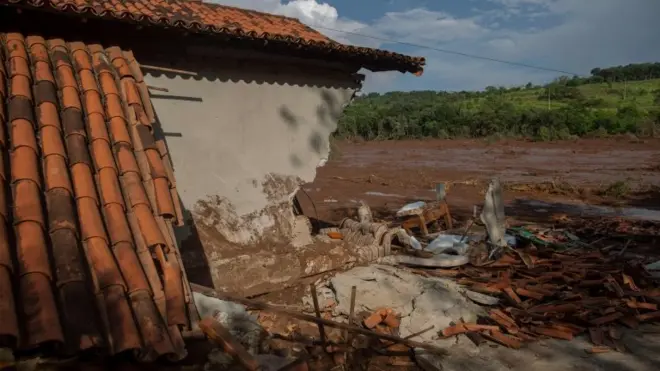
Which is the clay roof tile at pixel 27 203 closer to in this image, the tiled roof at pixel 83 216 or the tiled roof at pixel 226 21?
the tiled roof at pixel 83 216

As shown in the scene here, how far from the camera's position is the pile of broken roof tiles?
23.7ft

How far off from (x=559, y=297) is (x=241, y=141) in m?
5.49

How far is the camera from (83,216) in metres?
3.46

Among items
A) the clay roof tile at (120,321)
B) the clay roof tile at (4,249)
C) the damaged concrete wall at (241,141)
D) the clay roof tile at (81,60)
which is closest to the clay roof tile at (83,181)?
the clay roof tile at (4,249)

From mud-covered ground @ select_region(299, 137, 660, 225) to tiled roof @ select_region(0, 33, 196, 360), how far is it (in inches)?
438

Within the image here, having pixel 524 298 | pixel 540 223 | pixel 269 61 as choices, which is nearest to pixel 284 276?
pixel 269 61

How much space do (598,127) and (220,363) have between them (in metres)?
47.7

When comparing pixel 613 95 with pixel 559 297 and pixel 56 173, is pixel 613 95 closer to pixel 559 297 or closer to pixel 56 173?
pixel 559 297

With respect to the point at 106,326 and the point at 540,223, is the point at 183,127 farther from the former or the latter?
the point at 540,223

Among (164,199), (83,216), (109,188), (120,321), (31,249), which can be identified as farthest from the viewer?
(164,199)

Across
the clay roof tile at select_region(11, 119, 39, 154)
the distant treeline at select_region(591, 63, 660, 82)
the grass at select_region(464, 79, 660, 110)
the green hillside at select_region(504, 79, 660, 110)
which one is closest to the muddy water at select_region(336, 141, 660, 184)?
the grass at select_region(464, 79, 660, 110)

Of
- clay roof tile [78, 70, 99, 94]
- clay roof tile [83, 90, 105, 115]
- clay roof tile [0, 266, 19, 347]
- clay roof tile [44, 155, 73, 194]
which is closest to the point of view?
clay roof tile [0, 266, 19, 347]

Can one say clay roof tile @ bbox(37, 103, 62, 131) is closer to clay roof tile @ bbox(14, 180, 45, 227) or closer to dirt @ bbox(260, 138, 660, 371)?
clay roof tile @ bbox(14, 180, 45, 227)

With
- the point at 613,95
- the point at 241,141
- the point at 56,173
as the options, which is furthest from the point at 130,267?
the point at 613,95
